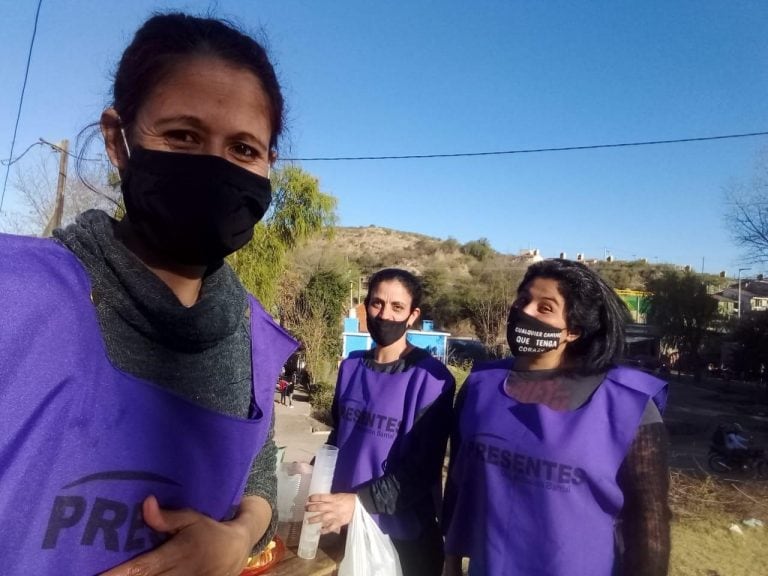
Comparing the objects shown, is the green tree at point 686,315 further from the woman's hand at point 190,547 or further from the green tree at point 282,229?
the woman's hand at point 190,547

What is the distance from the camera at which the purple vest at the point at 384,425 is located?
2.41m

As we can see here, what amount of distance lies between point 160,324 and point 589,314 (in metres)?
1.86

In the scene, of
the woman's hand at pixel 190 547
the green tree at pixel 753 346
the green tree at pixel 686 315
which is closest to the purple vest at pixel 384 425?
the woman's hand at pixel 190 547

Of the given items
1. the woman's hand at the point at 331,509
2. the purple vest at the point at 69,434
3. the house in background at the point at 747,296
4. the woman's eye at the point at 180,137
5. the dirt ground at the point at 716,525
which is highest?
the house in background at the point at 747,296

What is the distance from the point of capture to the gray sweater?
0.81 meters

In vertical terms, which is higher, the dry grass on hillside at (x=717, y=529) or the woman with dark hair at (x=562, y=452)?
the woman with dark hair at (x=562, y=452)

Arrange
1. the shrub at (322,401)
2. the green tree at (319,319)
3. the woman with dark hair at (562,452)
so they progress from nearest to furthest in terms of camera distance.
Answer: the woman with dark hair at (562,452) < the shrub at (322,401) < the green tree at (319,319)

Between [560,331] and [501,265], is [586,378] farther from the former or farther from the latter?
[501,265]

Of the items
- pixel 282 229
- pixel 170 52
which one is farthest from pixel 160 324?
pixel 282 229

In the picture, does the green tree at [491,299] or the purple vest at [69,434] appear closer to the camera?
the purple vest at [69,434]

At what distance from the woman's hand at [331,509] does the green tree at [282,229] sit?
9.95m

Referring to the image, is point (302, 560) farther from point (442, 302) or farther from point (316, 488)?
point (442, 302)

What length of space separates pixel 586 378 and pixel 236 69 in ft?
5.58

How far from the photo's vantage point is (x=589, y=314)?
87.7 inches
